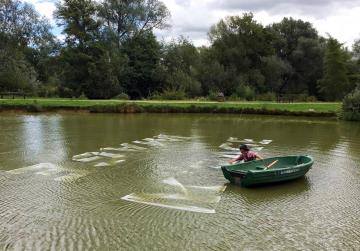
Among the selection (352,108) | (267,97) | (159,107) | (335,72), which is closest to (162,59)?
(267,97)

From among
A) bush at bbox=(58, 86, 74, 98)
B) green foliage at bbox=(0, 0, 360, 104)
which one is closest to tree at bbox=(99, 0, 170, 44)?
green foliage at bbox=(0, 0, 360, 104)

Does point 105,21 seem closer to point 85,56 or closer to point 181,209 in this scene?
point 85,56

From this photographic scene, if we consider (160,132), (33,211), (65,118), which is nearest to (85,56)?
(65,118)

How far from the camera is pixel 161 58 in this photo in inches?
2960

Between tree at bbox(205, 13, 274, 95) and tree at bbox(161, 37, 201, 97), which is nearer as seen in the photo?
tree at bbox(161, 37, 201, 97)

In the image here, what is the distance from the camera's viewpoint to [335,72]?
61.6 metres

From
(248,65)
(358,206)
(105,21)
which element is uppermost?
(105,21)

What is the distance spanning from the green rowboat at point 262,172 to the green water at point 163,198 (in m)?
0.35

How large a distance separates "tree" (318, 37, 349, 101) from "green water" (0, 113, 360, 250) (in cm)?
3305

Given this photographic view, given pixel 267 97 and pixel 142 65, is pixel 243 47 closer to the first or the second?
pixel 267 97

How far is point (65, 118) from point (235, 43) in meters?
37.5

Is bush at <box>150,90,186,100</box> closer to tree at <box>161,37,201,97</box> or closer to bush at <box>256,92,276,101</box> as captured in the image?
tree at <box>161,37,201,97</box>

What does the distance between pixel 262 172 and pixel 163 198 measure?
4.02 m

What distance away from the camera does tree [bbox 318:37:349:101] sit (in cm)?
6138
